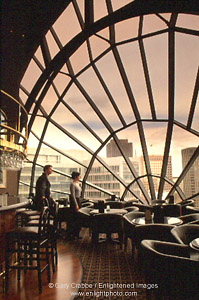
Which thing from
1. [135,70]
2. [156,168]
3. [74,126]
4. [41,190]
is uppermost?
[135,70]

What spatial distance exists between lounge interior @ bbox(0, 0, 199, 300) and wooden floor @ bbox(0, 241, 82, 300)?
1.1 inches

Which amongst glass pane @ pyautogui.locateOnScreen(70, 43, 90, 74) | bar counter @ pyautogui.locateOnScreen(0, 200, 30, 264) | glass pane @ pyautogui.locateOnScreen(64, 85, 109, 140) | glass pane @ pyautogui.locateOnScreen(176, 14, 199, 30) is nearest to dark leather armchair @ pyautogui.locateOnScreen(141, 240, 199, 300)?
bar counter @ pyautogui.locateOnScreen(0, 200, 30, 264)

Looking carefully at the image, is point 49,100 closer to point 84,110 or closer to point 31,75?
point 31,75

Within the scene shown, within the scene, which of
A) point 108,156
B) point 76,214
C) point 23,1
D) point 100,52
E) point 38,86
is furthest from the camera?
point 108,156

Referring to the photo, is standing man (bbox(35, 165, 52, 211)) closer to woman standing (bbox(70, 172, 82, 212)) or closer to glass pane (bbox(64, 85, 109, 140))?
woman standing (bbox(70, 172, 82, 212))

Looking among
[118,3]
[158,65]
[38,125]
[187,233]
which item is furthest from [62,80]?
[187,233]

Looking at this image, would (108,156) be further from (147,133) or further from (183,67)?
(183,67)

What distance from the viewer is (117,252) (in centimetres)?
507

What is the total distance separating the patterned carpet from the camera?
3.21 meters

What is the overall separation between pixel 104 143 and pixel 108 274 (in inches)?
227

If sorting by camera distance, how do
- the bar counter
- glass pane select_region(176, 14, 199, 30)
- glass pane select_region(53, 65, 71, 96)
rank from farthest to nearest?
glass pane select_region(53, 65, 71, 96) < glass pane select_region(176, 14, 199, 30) < the bar counter

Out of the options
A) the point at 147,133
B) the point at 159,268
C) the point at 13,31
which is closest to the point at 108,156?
the point at 147,133

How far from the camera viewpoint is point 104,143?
9.16 metres

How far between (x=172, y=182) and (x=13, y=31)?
6837 millimetres
